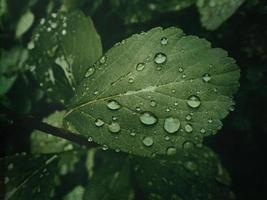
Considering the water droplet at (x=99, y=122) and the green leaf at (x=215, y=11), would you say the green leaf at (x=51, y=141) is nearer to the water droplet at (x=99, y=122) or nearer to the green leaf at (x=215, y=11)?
the water droplet at (x=99, y=122)

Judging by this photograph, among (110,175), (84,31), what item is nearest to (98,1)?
(84,31)

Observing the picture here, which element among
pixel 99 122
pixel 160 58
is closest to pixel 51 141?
pixel 99 122

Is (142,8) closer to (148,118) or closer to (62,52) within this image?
(62,52)

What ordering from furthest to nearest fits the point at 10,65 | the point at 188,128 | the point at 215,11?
the point at 10,65 < the point at 215,11 < the point at 188,128

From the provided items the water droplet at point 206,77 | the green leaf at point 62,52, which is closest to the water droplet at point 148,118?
the water droplet at point 206,77

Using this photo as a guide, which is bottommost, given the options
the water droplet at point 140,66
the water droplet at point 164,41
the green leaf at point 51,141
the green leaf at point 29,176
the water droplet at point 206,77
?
the green leaf at point 51,141

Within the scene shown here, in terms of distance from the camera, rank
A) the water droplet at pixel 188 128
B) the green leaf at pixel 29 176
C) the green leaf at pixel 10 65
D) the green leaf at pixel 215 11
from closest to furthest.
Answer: the water droplet at pixel 188 128 → the green leaf at pixel 29 176 → the green leaf at pixel 215 11 → the green leaf at pixel 10 65

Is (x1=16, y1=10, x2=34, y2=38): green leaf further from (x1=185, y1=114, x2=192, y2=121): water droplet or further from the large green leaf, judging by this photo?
(x1=185, y1=114, x2=192, y2=121): water droplet
